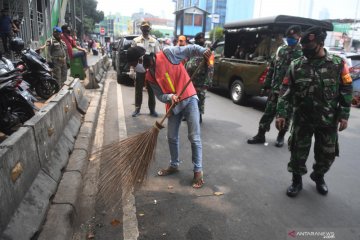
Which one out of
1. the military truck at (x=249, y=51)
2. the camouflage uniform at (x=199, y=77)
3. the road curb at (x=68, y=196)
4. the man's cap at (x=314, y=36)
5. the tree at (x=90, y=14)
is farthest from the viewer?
the tree at (x=90, y=14)

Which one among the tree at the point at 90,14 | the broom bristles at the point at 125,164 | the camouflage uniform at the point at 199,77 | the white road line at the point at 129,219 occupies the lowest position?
the white road line at the point at 129,219

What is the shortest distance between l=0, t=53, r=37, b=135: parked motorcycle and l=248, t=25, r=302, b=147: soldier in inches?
138

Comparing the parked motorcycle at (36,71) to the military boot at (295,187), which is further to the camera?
the parked motorcycle at (36,71)

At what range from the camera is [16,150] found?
2459mm

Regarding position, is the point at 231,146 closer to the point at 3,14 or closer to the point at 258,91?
the point at 258,91

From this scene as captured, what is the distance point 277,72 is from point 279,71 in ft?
0.15

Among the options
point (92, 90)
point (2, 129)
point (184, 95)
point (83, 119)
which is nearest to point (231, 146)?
point (184, 95)

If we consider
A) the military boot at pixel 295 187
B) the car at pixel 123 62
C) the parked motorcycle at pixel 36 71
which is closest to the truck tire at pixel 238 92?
the car at pixel 123 62

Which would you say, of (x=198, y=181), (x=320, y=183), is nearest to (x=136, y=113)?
(x=198, y=181)

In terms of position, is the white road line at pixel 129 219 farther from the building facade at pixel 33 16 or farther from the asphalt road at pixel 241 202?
the building facade at pixel 33 16

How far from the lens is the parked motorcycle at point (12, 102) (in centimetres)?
438

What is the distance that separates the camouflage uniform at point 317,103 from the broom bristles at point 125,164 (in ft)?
4.84

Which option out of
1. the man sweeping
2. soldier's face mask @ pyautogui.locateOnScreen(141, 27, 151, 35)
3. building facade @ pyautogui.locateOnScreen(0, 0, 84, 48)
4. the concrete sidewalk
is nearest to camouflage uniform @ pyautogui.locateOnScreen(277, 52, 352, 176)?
the man sweeping

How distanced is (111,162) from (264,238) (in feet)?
5.58
